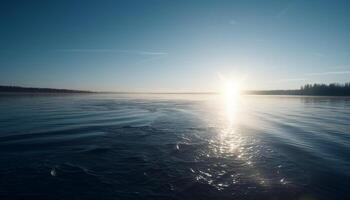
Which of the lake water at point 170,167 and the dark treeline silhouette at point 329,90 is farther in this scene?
the dark treeline silhouette at point 329,90

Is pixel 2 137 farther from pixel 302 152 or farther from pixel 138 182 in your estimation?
pixel 302 152

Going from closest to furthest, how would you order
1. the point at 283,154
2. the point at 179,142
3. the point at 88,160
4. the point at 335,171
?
the point at 335,171, the point at 88,160, the point at 283,154, the point at 179,142

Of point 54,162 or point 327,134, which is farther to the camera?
point 327,134

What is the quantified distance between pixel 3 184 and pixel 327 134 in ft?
51.0

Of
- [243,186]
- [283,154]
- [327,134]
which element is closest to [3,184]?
[243,186]

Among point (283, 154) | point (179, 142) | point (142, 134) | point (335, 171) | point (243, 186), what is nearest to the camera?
point (243, 186)

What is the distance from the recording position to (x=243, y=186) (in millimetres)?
6273

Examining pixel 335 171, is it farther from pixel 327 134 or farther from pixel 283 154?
pixel 327 134

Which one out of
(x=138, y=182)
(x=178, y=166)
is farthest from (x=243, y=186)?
(x=138, y=182)

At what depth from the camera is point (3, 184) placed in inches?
232

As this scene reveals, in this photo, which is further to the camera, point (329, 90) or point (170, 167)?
point (329, 90)

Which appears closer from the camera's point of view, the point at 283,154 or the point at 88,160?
the point at 88,160

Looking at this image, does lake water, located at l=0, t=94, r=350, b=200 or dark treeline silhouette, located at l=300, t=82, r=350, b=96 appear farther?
dark treeline silhouette, located at l=300, t=82, r=350, b=96

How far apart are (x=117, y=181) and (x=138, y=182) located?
1.92 feet
